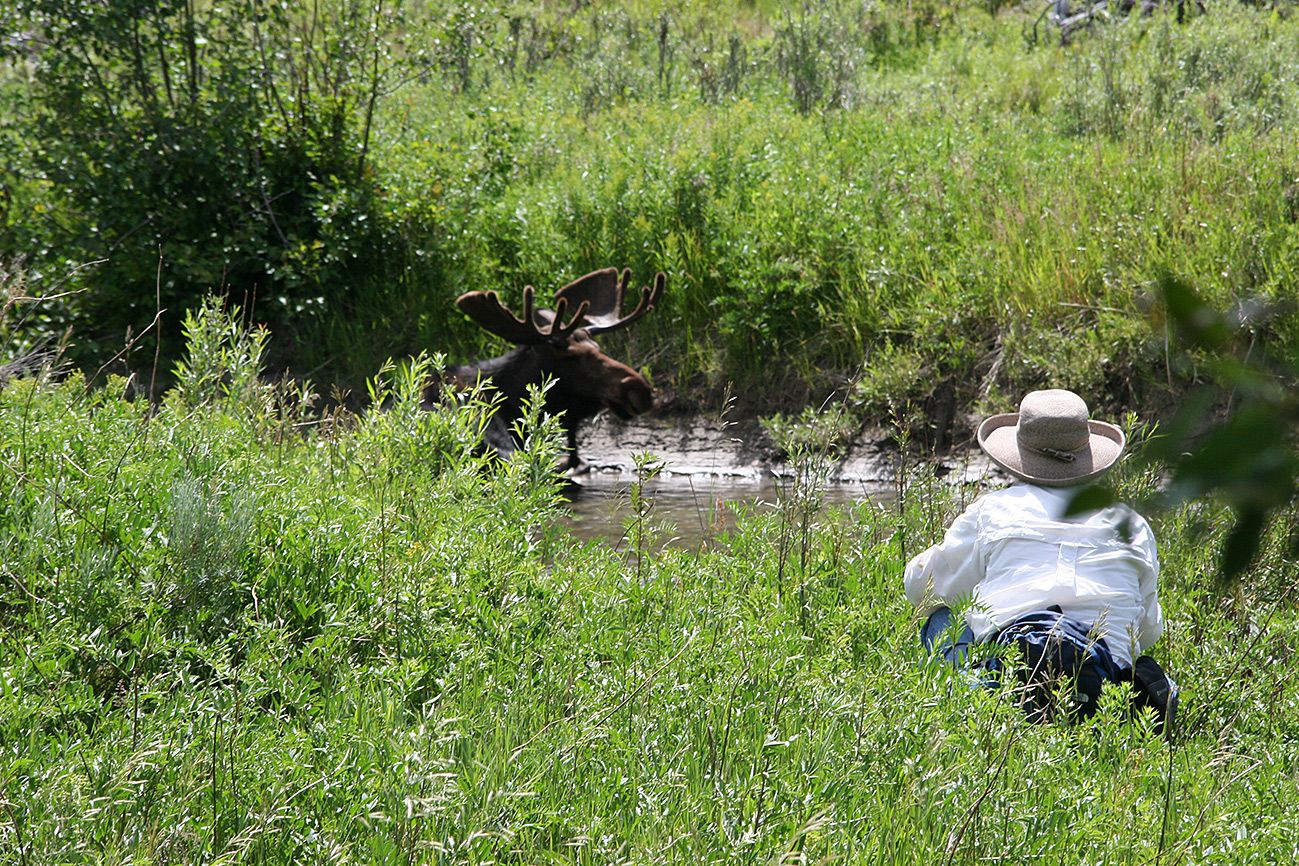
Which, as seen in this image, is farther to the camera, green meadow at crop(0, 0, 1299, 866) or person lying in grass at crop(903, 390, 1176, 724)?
person lying in grass at crop(903, 390, 1176, 724)

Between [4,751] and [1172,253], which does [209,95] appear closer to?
[1172,253]

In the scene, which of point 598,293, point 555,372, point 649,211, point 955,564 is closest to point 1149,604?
point 955,564

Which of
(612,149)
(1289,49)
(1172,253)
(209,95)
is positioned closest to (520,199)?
(612,149)

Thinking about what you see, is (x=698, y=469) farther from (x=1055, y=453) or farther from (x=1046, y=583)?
(x=1046, y=583)

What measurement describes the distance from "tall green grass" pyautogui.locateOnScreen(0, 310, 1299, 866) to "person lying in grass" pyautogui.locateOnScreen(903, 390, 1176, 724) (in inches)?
6.6

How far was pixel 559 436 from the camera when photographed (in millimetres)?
5676

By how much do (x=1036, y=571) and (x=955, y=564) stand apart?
0.34m

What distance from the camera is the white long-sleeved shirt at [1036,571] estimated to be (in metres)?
4.06

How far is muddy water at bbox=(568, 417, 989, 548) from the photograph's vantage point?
8125mm

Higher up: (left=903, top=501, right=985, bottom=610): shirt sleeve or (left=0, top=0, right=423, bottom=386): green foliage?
(left=0, top=0, right=423, bottom=386): green foliage

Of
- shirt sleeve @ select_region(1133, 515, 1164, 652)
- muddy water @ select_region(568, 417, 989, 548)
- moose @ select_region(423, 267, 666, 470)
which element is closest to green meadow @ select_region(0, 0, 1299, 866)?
shirt sleeve @ select_region(1133, 515, 1164, 652)

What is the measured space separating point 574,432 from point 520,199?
3523 mm

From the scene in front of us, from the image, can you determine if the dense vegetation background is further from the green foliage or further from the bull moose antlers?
the bull moose antlers

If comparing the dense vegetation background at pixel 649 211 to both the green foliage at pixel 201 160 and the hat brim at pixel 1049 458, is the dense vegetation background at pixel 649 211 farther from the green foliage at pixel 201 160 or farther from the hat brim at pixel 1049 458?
the hat brim at pixel 1049 458
